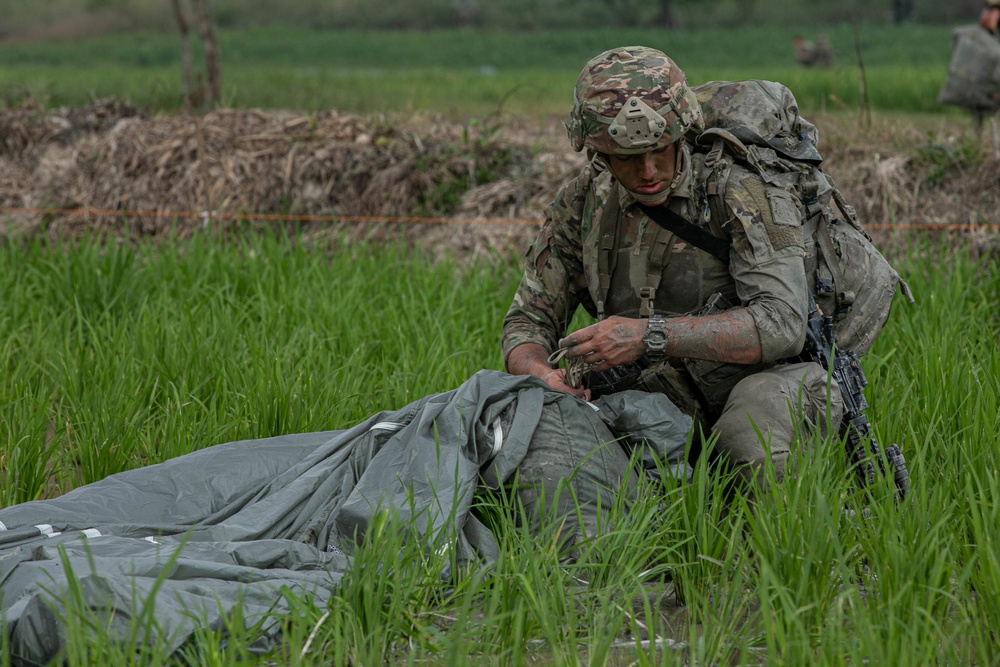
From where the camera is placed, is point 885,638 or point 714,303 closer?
point 885,638

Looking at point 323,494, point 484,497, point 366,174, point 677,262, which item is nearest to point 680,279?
point 677,262

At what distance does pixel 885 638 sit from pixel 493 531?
37.5 inches

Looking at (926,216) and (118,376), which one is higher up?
(118,376)

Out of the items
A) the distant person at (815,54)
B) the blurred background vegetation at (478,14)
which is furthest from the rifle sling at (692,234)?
the blurred background vegetation at (478,14)

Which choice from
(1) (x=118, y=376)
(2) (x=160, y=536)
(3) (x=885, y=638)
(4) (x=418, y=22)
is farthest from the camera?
(4) (x=418, y=22)

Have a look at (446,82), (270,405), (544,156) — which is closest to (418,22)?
(446,82)

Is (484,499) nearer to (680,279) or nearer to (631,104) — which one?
(680,279)

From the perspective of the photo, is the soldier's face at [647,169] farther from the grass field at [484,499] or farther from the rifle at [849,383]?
the grass field at [484,499]

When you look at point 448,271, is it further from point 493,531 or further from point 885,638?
point 885,638

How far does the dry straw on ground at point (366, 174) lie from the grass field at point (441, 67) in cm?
127

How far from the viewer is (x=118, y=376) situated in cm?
365

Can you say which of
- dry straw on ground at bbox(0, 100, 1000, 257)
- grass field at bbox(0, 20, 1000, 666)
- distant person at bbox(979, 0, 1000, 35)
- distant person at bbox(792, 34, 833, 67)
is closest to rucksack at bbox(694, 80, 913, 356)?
grass field at bbox(0, 20, 1000, 666)

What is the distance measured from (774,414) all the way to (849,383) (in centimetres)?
24

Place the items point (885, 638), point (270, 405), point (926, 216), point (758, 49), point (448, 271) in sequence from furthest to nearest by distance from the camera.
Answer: point (758, 49) < point (926, 216) < point (448, 271) < point (270, 405) < point (885, 638)
